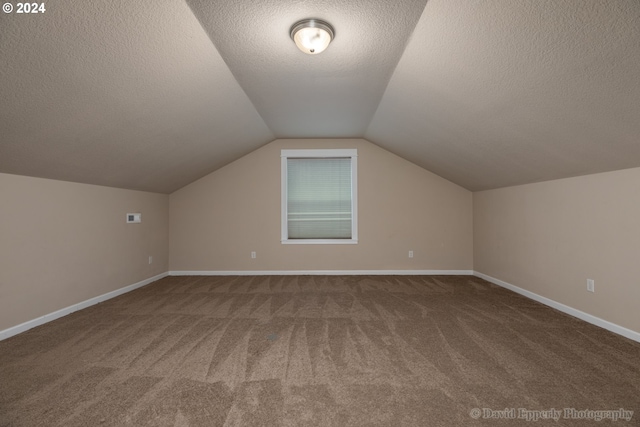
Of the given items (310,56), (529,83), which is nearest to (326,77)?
(310,56)

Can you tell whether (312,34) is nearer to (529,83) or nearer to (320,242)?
(529,83)

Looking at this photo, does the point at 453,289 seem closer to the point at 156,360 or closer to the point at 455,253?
the point at 455,253

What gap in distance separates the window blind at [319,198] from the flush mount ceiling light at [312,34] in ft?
10.4

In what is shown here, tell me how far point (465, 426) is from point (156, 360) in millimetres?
2177

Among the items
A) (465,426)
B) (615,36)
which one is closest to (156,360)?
(465,426)

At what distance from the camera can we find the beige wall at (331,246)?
493cm

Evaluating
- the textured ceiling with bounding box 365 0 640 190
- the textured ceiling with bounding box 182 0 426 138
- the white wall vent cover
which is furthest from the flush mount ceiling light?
the white wall vent cover

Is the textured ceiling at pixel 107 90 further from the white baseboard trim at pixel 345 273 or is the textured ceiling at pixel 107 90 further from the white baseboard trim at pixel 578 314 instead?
the white baseboard trim at pixel 578 314

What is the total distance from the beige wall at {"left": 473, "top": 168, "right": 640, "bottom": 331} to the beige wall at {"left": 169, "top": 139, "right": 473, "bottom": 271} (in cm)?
88

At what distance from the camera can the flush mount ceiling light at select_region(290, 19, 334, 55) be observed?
1781mm

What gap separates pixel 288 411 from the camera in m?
1.55

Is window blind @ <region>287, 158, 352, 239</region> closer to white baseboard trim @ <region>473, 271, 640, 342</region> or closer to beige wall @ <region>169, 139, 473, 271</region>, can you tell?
beige wall @ <region>169, 139, 473, 271</region>

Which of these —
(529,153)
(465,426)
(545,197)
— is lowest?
(465,426)

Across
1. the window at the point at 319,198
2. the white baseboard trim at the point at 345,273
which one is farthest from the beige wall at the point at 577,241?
the window at the point at 319,198
